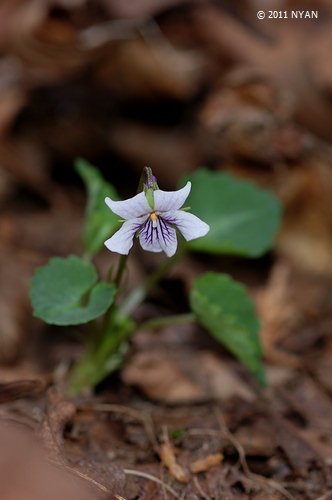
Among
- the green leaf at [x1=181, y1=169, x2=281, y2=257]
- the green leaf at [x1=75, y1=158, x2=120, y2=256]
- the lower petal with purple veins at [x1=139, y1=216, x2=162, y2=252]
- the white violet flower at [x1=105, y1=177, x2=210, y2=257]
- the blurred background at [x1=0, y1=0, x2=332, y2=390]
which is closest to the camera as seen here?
the white violet flower at [x1=105, y1=177, x2=210, y2=257]

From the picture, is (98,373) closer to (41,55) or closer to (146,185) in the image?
(146,185)

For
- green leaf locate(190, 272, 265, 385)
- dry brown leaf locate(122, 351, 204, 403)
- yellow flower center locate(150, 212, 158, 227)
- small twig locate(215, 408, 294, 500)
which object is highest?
yellow flower center locate(150, 212, 158, 227)

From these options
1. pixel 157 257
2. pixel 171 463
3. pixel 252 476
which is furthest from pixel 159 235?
pixel 157 257

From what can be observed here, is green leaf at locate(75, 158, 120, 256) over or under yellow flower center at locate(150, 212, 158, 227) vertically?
under

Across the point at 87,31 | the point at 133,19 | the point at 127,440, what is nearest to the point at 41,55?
the point at 87,31

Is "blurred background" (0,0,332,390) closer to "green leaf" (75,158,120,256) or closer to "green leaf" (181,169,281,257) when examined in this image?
"green leaf" (181,169,281,257)

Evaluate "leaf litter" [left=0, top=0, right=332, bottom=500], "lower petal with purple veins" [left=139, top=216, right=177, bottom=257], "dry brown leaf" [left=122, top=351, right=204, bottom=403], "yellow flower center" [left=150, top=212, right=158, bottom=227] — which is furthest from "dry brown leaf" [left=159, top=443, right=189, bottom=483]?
"yellow flower center" [left=150, top=212, right=158, bottom=227]

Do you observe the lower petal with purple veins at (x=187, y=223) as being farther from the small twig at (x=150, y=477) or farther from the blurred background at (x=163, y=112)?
the blurred background at (x=163, y=112)
